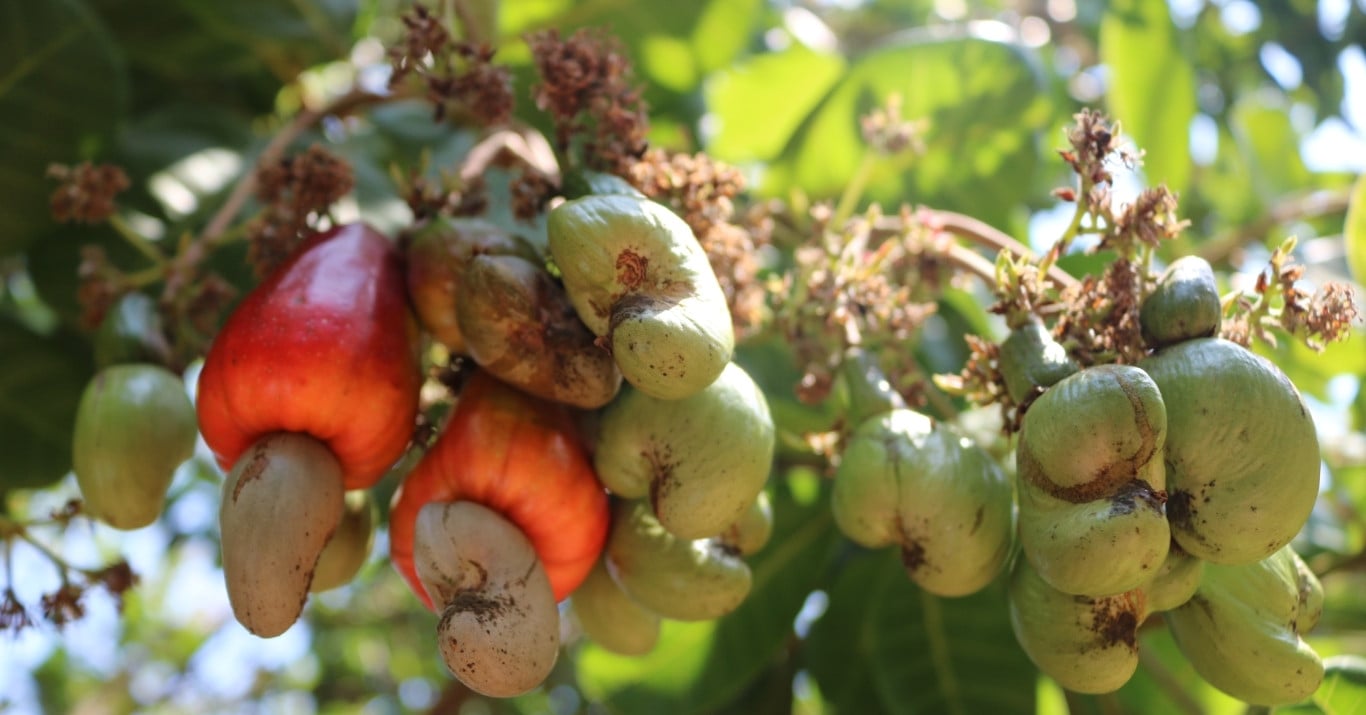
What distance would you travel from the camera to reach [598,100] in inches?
47.9

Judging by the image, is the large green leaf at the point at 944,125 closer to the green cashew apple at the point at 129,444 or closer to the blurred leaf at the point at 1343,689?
the blurred leaf at the point at 1343,689

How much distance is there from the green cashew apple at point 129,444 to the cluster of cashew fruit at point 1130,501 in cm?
69

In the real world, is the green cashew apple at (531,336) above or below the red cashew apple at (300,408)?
above

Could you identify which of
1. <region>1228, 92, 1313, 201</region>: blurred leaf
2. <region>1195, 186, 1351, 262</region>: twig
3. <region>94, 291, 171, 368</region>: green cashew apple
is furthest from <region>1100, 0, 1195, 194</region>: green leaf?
<region>94, 291, 171, 368</region>: green cashew apple

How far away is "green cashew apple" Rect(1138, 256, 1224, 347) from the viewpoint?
100cm

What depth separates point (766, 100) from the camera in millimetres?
2359

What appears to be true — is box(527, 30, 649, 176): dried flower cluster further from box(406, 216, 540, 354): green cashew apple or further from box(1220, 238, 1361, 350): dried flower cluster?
box(1220, 238, 1361, 350): dried flower cluster

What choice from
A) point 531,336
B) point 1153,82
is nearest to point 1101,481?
point 531,336

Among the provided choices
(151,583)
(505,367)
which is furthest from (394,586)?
(505,367)

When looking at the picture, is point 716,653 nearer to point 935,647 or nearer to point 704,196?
point 935,647

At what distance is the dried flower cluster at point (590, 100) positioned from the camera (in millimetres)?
1198

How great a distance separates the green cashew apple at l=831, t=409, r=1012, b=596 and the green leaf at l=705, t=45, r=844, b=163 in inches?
50.5

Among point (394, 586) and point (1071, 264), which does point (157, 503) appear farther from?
point (394, 586)

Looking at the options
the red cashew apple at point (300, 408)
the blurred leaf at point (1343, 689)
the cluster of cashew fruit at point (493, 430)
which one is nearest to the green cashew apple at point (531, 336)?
the cluster of cashew fruit at point (493, 430)
